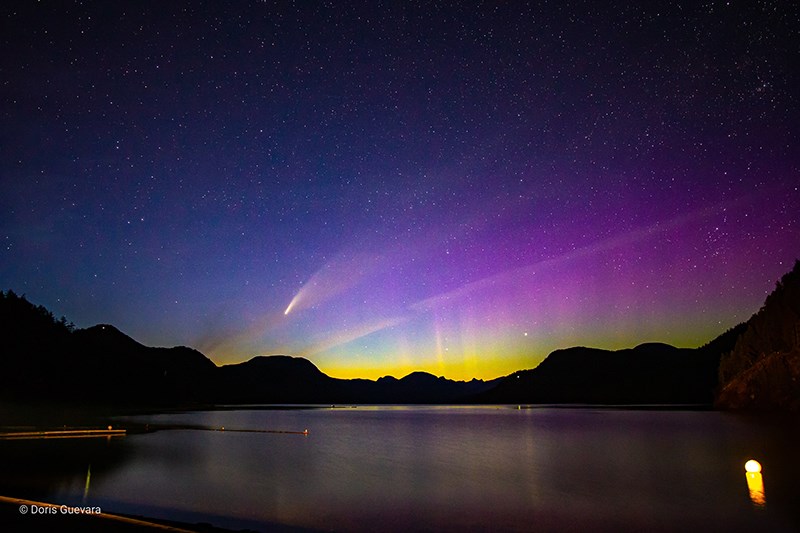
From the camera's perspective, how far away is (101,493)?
1086 inches

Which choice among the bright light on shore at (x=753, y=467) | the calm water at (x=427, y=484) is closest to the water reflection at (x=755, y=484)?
the bright light on shore at (x=753, y=467)

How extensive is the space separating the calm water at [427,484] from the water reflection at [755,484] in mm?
296

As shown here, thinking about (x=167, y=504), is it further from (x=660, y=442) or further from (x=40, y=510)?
(x=660, y=442)

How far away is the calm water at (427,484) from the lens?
24.7 m

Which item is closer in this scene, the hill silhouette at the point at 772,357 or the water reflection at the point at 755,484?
the water reflection at the point at 755,484

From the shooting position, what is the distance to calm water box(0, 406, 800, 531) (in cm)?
2473

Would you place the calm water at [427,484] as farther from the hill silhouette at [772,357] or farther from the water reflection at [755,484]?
the hill silhouette at [772,357]

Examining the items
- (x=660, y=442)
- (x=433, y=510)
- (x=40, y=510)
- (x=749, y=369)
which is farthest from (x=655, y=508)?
(x=749, y=369)

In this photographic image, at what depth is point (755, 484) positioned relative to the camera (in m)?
34.7

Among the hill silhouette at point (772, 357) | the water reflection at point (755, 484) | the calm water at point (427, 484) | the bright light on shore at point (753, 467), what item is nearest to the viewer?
the calm water at point (427, 484)

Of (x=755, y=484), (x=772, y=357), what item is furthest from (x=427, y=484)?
(x=772, y=357)

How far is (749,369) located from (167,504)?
163m

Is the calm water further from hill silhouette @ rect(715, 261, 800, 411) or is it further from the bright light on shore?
hill silhouette @ rect(715, 261, 800, 411)

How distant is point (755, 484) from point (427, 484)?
19951 millimetres
